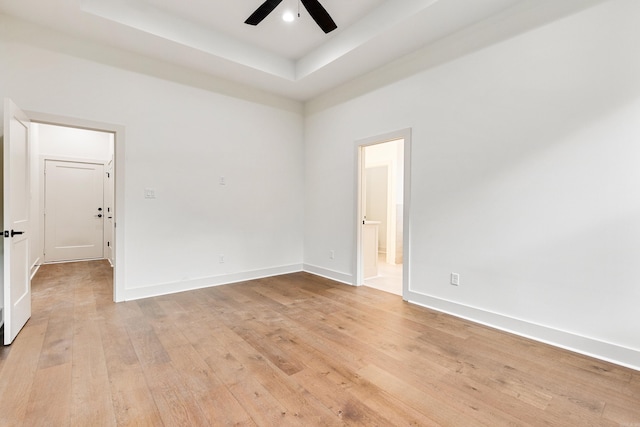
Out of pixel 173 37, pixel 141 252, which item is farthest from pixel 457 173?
pixel 141 252

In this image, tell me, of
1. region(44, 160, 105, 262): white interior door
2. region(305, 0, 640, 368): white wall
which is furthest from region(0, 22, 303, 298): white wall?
region(44, 160, 105, 262): white interior door

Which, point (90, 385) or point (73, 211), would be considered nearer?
point (90, 385)

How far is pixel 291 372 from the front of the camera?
207cm

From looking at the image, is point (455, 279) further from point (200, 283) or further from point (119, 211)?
point (119, 211)

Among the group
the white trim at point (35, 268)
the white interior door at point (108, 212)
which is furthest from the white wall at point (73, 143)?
the white trim at point (35, 268)

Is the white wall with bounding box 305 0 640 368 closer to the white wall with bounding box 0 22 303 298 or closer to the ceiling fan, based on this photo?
the ceiling fan

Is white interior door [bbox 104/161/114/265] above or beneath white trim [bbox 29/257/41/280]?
above

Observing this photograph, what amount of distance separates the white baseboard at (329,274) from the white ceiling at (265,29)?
2.93 m

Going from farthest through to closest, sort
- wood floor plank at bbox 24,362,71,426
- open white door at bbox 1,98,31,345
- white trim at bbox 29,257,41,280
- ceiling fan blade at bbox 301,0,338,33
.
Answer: white trim at bbox 29,257,41,280, ceiling fan blade at bbox 301,0,338,33, open white door at bbox 1,98,31,345, wood floor plank at bbox 24,362,71,426

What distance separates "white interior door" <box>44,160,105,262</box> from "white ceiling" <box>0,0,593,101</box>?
3.98m

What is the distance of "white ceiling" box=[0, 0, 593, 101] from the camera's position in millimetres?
2861

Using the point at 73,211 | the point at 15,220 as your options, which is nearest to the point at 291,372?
the point at 15,220

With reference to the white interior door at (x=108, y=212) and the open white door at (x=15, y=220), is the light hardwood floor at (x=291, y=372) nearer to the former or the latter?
the open white door at (x=15, y=220)

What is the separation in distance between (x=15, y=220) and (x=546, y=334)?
15.5 feet
